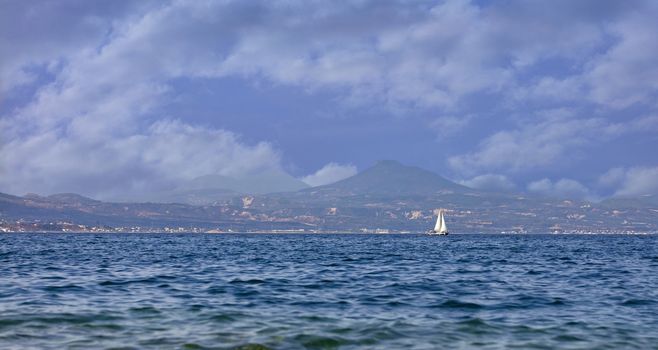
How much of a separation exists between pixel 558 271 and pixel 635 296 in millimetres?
19646

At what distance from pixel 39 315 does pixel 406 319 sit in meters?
15.3

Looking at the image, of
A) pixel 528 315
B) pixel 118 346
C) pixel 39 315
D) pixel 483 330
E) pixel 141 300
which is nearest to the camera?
pixel 118 346

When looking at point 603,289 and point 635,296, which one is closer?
point 635,296

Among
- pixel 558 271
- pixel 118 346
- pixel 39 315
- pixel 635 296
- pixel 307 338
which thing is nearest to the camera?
pixel 118 346

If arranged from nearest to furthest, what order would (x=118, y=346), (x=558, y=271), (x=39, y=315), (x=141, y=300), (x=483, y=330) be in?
(x=118, y=346)
(x=483, y=330)
(x=39, y=315)
(x=141, y=300)
(x=558, y=271)

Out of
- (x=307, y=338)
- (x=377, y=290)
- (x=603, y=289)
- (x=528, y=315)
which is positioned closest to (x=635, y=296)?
(x=603, y=289)

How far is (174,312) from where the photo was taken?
30.8 metres

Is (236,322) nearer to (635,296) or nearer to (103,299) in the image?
(103,299)

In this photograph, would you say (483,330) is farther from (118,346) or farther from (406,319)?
(118,346)

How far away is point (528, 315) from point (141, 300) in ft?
59.9

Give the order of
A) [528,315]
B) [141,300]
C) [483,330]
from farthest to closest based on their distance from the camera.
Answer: [141,300], [528,315], [483,330]

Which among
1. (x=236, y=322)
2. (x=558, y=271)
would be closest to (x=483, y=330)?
(x=236, y=322)

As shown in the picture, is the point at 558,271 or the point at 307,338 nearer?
the point at 307,338

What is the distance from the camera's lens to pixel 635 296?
3944 cm
